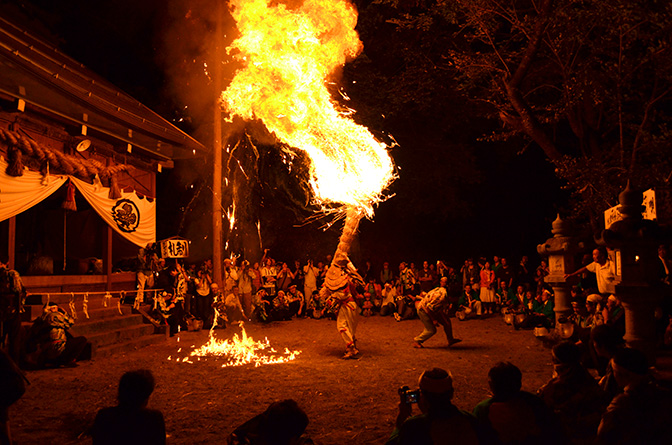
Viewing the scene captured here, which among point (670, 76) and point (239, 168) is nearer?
point (670, 76)

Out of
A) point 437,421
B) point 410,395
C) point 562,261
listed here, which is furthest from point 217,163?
point 437,421

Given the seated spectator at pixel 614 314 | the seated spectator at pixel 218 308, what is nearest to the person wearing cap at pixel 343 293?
the seated spectator at pixel 614 314

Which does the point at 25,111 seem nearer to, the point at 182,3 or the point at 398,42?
the point at 182,3

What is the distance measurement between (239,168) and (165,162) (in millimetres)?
3129

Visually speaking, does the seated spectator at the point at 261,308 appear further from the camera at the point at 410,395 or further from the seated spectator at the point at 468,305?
the camera at the point at 410,395

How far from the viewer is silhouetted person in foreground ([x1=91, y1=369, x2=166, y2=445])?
316 cm

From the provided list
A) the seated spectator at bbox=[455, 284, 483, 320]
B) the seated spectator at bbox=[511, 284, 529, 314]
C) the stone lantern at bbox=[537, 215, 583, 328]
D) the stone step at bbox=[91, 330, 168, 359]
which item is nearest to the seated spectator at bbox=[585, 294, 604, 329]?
the stone lantern at bbox=[537, 215, 583, 328]

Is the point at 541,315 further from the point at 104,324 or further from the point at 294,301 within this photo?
the point at 104,324

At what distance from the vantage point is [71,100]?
36.0ft

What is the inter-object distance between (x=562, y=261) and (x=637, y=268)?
2859 mm

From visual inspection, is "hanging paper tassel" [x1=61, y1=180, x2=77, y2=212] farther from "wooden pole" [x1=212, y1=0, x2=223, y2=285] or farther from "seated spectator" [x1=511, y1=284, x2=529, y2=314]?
"seated spectator" [x1=511, y1=284, x2=529, y2=314]

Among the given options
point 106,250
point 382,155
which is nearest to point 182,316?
point 106,250

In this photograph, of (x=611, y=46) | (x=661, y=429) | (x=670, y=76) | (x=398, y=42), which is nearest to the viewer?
(x=661, y=429)

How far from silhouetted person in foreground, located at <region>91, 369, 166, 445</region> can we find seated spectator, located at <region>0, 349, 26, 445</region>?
960 mm
